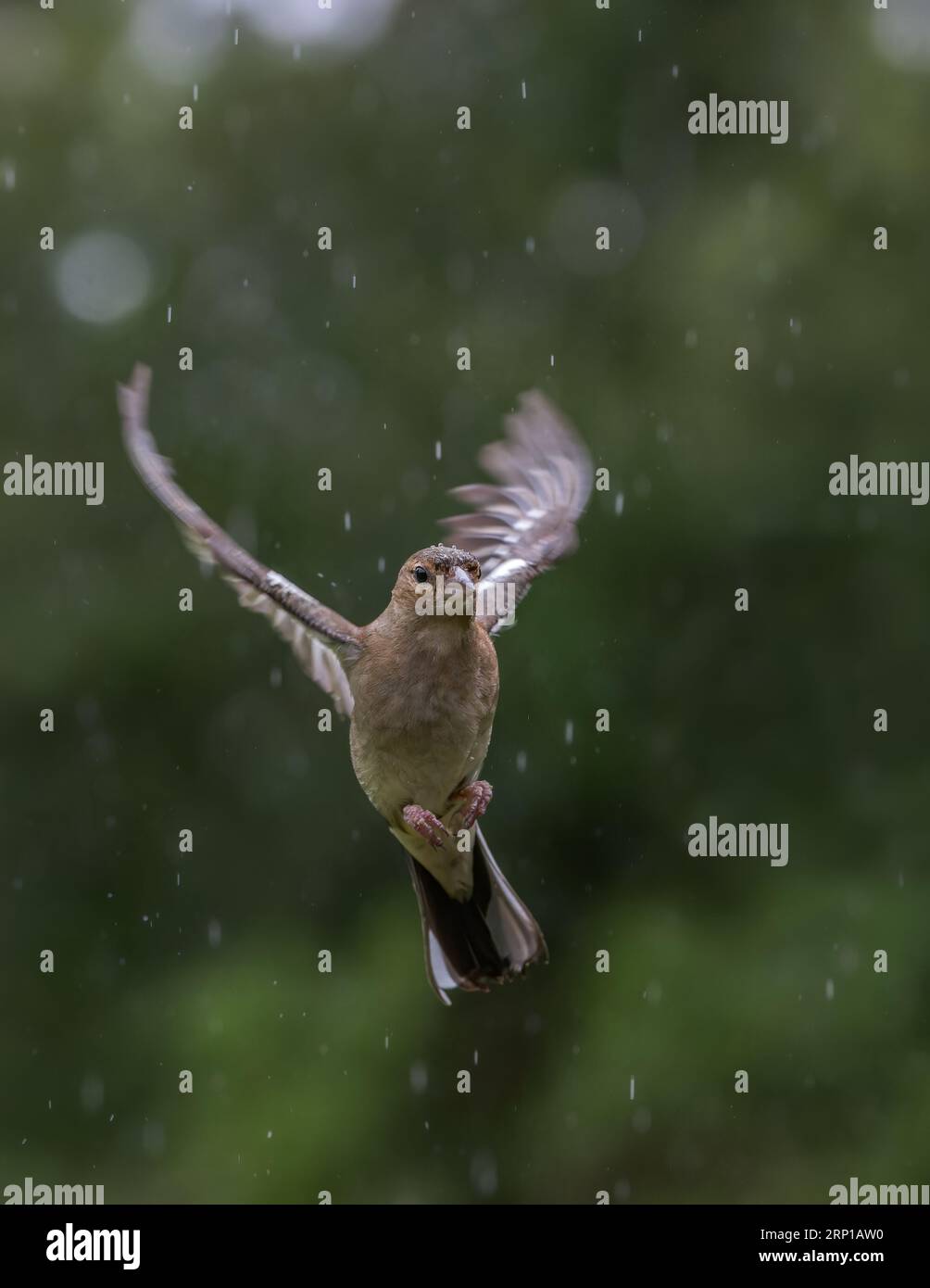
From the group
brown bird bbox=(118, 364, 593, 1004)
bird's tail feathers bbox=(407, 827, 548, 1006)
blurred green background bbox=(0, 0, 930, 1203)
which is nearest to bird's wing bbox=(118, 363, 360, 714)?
brown bird bbox=(118, 364, 593, 1004)

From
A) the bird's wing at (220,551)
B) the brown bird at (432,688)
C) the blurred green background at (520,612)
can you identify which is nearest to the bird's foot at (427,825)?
the brown bird at (432,688)

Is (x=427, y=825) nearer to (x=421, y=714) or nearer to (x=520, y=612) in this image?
(x=421, y=714)

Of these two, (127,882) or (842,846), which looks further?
(127,882)

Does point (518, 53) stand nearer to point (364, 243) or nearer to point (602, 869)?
point (364, 243)

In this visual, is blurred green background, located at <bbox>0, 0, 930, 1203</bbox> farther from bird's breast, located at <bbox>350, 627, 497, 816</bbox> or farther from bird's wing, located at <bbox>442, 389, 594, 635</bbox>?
bird's breast, located at <bbox>350, 627, 497, 816</bbox>

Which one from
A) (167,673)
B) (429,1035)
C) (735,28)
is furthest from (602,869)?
(735,28)

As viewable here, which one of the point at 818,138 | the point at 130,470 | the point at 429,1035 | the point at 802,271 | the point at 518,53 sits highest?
the point at 518,53

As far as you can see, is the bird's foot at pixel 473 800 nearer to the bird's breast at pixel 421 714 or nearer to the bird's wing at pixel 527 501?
the bird's breast at pixel 421 714
